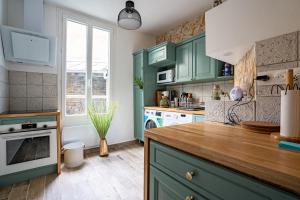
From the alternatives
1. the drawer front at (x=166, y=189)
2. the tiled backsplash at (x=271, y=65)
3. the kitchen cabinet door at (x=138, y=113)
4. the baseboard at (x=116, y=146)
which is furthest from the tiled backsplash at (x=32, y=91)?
the tiled backsplash at (x=271, y=65)

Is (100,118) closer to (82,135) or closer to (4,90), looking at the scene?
(82,135)

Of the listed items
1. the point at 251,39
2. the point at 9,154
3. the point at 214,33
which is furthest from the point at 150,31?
the point at 9,154

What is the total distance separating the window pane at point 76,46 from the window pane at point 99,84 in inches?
11.0

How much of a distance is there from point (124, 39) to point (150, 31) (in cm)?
66

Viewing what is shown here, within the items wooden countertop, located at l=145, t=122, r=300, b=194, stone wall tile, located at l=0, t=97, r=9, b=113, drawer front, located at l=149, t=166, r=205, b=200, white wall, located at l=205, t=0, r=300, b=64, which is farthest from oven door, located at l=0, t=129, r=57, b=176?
white wall, located at l=205, t=0, r=300, b=64

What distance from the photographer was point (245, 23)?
1.09 metres

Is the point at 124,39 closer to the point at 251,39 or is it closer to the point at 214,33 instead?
the point at 214,33

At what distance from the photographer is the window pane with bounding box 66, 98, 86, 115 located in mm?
2822

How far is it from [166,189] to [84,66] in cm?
277

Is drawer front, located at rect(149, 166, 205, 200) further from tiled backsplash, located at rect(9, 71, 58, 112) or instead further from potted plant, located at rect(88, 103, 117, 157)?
tiled backsplash, located at rect(9, 71, 58, 112)

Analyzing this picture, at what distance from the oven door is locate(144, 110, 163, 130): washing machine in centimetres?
164

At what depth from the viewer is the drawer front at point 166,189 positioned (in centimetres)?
69

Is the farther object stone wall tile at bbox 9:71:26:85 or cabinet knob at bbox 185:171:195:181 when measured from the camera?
stone wall tile at bbox 9:71:26:85

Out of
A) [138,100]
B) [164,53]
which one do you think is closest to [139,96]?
[138,100]
